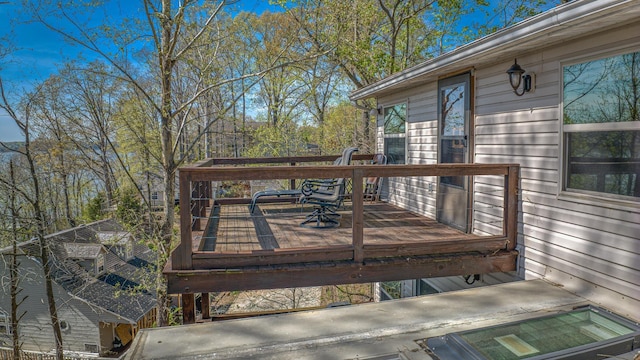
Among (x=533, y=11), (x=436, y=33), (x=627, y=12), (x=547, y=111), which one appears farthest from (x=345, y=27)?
(x=627, y=12)

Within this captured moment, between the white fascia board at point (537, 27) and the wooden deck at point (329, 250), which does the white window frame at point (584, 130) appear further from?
the wooden deck at point (329, 250)

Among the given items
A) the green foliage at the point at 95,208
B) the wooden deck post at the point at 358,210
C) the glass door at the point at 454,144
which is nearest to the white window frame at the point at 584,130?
the glass door at the point at 454,144

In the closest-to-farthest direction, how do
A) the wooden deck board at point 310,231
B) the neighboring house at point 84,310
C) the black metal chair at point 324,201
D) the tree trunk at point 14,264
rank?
the wooden deck board at point 310,231 < the black metal chair at point 324,201 < the tree trunk at point 14,264 < the neighboring house at point 84,310

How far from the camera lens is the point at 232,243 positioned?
14.3 feet

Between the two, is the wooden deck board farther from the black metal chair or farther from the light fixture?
the light fixture

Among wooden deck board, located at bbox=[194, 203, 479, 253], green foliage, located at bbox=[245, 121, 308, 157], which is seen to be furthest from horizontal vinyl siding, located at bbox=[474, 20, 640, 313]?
green foliage, located at bbox=[245, 121, 308, 157]

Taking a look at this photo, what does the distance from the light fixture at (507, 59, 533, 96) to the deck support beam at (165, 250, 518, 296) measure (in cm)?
172

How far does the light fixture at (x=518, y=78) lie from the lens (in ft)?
12.5

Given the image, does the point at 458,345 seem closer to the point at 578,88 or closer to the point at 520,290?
the point at 520,290

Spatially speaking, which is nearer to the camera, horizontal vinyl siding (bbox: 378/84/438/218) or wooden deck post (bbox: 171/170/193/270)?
wooden deck post (bbox: 171/170/193/270)

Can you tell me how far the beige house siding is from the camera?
297cm

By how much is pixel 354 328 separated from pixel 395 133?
498cm

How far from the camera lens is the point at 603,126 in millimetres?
3082

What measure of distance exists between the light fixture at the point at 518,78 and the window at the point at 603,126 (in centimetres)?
41
